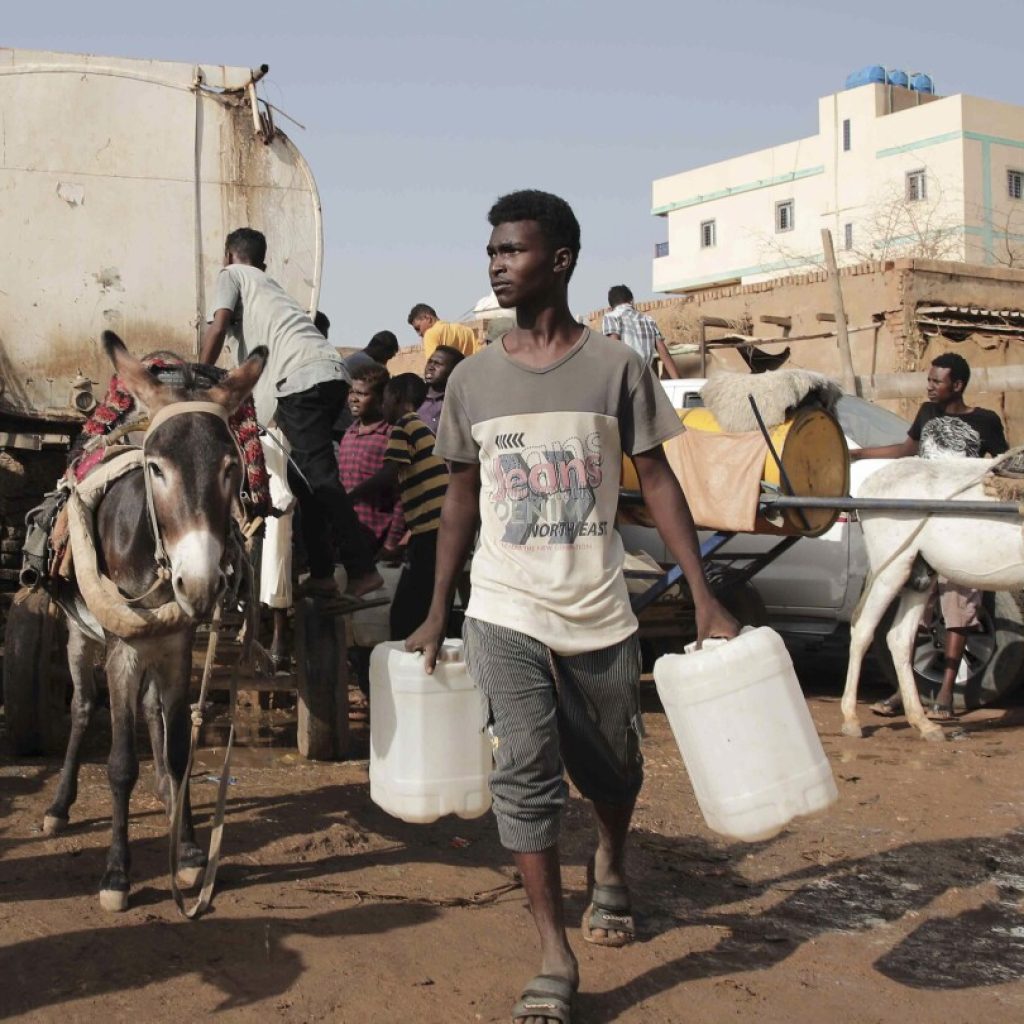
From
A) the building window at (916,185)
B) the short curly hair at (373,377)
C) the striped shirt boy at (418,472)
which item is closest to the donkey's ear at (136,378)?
the striped shirt boy at (418,472)

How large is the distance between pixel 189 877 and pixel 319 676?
6.79 ft

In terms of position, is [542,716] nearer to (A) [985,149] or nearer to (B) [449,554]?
(B) [449,554]

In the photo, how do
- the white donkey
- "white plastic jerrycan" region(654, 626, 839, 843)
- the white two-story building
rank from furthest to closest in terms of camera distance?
the white two-story building < the white donkey < "white plastic jerrycan" region(654, 626, 839, 843)

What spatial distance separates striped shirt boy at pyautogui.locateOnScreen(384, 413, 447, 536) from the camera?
759 cm

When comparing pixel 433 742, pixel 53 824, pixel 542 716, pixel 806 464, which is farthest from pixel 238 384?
pixel 806 464

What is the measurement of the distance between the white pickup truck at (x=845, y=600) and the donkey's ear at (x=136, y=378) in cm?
510

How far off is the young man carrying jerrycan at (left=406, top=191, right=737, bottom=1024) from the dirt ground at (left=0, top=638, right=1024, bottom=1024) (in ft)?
1.88

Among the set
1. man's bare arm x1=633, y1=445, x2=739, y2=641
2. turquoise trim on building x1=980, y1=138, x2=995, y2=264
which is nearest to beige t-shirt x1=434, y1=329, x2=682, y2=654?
man's bare arm x1=633, y1=445, x2=739, y2=641

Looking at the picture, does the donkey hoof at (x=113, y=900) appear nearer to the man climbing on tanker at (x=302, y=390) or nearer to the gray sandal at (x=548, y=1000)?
the gray sandal at (x=548, y=1000)

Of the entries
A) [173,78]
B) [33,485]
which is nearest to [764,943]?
[33,485]

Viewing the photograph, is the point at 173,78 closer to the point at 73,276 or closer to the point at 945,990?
the point at 73,276

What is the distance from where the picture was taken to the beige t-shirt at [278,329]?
6574mm

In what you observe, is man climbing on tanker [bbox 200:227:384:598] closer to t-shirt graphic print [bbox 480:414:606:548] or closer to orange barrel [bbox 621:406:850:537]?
orange barrel [bbox 621:406:850:537]

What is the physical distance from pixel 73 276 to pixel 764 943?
18.7 ft
